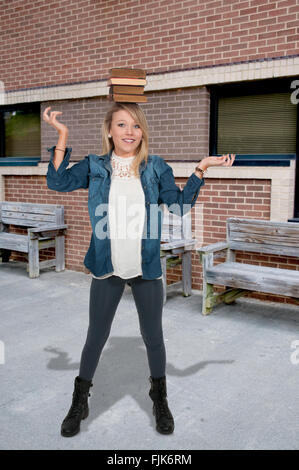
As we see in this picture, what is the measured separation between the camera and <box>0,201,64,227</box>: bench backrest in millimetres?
7707

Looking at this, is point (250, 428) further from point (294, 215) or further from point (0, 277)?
point (0, 277)

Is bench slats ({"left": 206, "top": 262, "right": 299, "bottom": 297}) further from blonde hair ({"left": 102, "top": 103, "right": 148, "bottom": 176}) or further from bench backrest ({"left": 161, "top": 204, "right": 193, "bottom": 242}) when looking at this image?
blonde hair ({"left": 102, "top": 103, "right": 148, "bottom": 176})

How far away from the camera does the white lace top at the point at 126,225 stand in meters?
2.89

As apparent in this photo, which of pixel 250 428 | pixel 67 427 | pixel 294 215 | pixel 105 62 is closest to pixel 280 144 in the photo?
pixel 294 215

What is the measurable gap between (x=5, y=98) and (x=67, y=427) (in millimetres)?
6866

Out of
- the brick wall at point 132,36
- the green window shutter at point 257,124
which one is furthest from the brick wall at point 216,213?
the brick wall at point 132,36

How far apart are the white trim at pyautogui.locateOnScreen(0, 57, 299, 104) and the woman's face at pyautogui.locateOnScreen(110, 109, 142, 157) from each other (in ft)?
11.0

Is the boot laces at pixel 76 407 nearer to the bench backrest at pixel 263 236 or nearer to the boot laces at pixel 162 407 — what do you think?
the boot laces at pixel 162 407

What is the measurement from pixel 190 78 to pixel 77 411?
4633 millimetres

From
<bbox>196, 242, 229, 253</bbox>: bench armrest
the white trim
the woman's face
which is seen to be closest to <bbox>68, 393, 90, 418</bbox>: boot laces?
the woman's face

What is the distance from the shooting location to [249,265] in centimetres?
571

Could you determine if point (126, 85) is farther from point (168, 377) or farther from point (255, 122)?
point (255, 122)

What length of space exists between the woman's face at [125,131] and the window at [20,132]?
18.7ft

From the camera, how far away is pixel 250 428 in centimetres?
310
